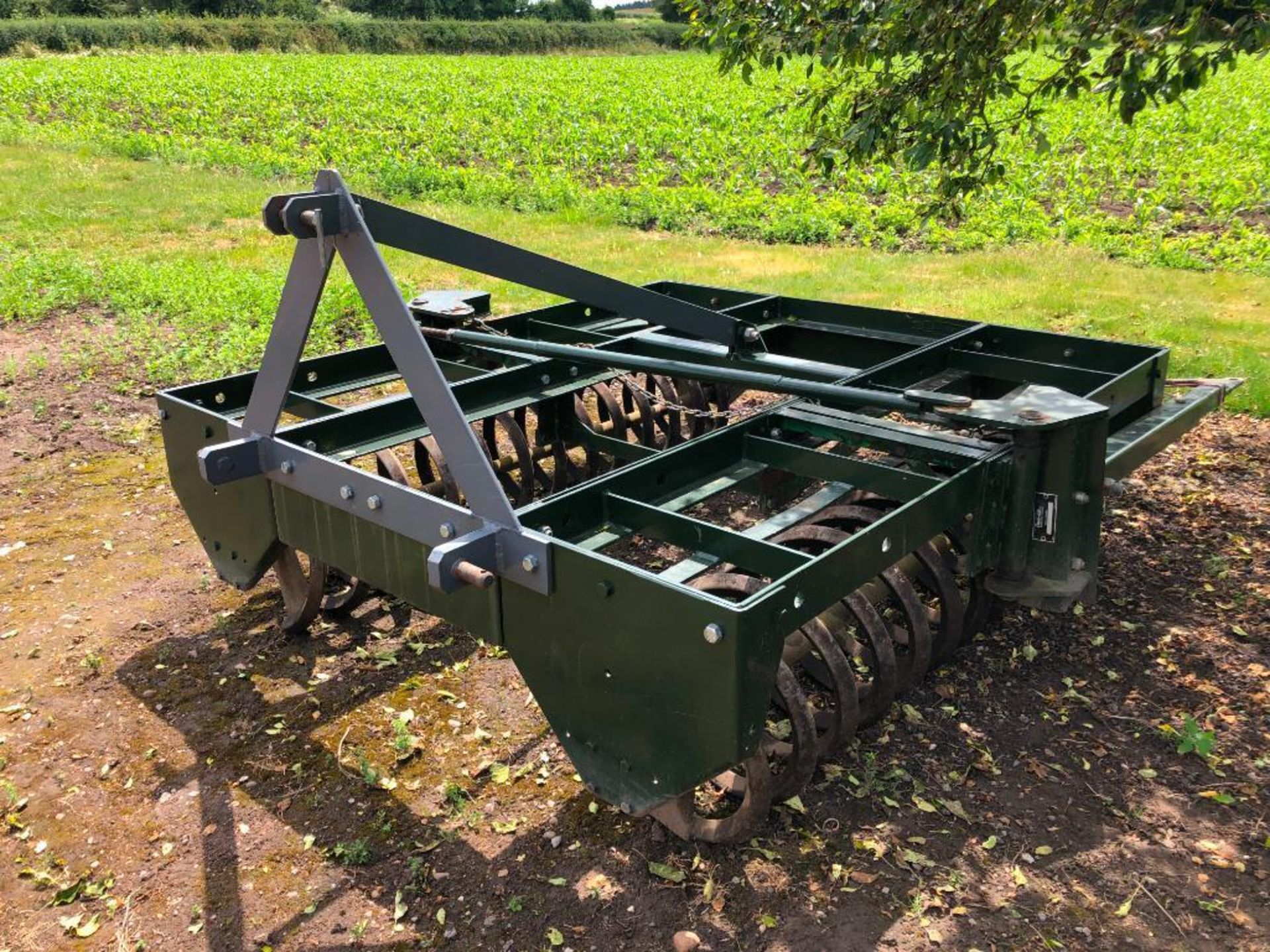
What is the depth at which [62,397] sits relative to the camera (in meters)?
6.92

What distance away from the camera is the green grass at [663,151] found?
1210 cm

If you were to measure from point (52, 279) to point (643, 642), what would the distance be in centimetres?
892

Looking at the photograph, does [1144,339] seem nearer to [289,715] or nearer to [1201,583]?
[1201,583]

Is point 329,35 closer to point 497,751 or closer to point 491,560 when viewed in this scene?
point 497,751

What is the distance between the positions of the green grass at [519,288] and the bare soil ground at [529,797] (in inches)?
124

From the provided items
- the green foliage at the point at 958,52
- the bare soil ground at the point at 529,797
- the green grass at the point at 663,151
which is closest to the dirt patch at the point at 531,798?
the bare soil ground at the point at 529,797

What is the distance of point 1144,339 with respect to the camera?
7.63m

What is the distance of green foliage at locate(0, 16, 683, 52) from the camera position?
41531mm

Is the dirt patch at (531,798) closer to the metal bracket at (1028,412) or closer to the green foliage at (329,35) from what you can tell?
the metal bracket at (1028,412)

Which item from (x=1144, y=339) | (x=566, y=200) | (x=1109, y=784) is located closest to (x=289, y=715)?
(x=1109, y=784)

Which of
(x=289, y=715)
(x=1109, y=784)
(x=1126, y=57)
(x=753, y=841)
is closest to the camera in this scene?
(x=753, y=841)

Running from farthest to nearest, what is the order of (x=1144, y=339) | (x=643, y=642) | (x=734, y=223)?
(x=734, y=223) < (x=1144, y=339) < (x=643, y=642)

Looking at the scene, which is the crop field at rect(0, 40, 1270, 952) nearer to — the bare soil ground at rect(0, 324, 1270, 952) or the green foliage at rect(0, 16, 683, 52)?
the bare soil ground at rect(0, 324, 1270, 952)

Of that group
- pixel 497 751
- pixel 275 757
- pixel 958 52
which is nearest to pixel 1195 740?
pixel 497 751
